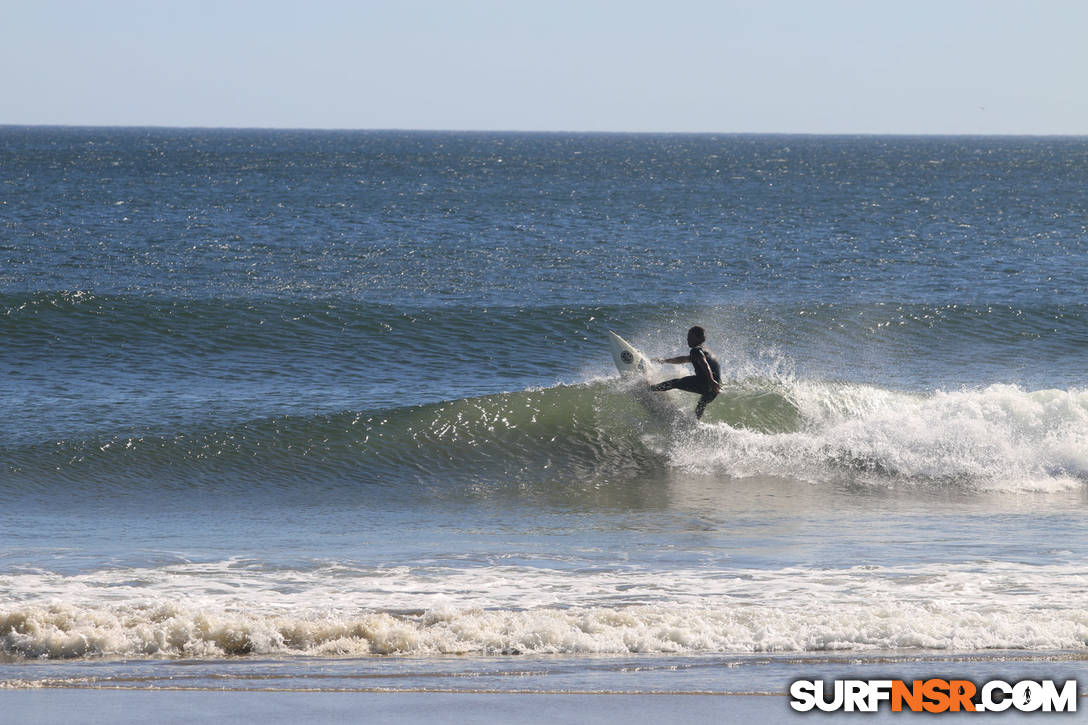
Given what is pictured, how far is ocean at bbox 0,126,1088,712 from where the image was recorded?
8086 millimetres

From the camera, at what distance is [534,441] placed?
16219 millimetres

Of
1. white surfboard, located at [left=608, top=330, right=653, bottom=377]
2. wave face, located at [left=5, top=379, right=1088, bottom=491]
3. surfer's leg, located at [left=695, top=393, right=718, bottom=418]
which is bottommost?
wave face, located at [left=5, top=379, right=1088, bottom=491]

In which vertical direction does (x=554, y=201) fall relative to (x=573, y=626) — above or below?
above

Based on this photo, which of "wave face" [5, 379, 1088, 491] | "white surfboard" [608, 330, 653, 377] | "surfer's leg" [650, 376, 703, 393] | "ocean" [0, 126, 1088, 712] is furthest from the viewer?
"white surfboard" [608, 330, 653, 377]

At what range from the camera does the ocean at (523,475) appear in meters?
8.09

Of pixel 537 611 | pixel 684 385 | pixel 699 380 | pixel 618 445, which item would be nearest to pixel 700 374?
pixel 699 380

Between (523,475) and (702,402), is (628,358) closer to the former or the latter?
(702,402)

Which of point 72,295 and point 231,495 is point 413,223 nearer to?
point 72,295

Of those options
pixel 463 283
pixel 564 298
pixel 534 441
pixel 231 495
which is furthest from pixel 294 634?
pixel 463 283

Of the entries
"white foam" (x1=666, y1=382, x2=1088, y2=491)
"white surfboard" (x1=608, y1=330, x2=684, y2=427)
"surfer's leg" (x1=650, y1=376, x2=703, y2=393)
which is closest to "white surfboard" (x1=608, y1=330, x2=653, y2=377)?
"white surfboard" (x1=608, y1=330, x2=684, y2=427)

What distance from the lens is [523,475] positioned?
15047 mm

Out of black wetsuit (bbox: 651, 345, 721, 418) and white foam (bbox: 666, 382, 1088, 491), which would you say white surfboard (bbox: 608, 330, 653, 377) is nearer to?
black wetsuit (bbox: 651, 345, 721, 418)

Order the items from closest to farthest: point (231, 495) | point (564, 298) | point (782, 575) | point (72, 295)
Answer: point (782, 575)
point (231, 495)
point (72, 295)
point (564, 298)

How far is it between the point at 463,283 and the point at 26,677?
2400 cm
